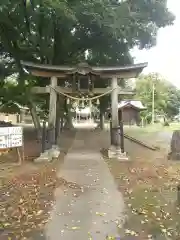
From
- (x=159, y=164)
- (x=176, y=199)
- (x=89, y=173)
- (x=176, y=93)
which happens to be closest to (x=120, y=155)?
(x=159, y=164)

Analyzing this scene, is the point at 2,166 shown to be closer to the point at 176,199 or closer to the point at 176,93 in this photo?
the point at 176,199

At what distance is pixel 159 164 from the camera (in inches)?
507

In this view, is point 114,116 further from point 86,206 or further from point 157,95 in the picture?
point 157,95

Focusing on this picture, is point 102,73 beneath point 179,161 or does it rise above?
above

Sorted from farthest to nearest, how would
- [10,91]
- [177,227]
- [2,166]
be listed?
1. [10,91]
2. [2,166]
3. [177,227]

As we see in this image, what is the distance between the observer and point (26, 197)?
768 centimetres

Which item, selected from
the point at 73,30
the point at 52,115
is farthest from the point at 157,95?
the point at 52,115

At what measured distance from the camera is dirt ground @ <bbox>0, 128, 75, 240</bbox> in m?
5.73

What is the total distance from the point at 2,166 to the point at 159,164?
631 cm

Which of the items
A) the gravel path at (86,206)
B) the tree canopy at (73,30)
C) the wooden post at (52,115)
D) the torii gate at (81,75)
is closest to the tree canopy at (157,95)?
the tree canopy at (73,30)

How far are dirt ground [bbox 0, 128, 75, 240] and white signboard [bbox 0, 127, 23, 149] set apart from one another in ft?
2.78

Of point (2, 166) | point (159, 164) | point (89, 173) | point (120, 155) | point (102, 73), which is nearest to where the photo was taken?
point (89, 173)

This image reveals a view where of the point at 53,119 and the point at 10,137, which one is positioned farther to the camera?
the point at 53,119

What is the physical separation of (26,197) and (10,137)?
4.49 metres
